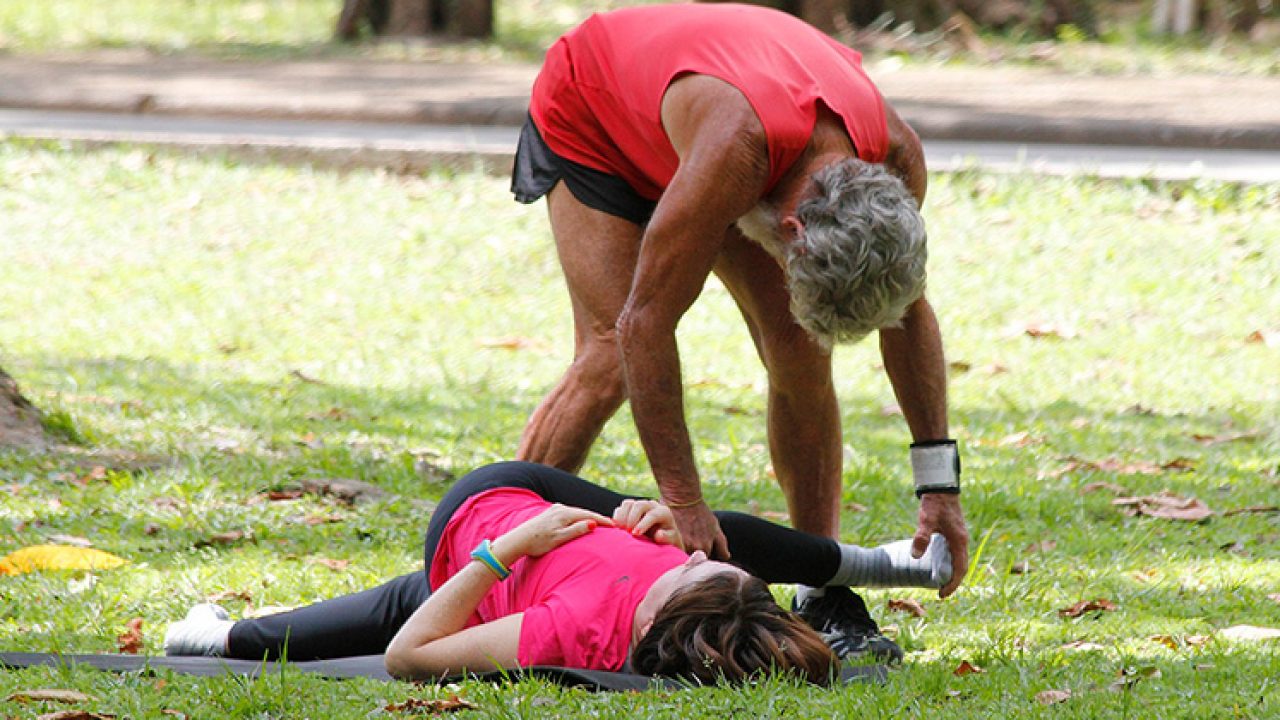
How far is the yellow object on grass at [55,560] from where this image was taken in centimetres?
Result: 525

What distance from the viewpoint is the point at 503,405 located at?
26.2 ft

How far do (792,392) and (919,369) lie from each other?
0.54m

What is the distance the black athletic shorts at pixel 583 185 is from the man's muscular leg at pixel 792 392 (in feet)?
0.94

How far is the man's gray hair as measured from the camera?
4.04 m

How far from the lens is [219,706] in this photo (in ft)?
12.3

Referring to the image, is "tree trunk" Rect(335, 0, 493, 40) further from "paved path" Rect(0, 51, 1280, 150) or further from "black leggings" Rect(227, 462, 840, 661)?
"black leggings" Rect(227, 462, 840, 661)

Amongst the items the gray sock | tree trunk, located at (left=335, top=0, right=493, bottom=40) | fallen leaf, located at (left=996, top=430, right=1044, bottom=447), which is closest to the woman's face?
the gray sock

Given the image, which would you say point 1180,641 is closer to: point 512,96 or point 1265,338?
point 1265,338

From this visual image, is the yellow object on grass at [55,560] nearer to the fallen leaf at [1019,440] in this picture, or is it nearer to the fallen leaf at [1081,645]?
the fallen leaf at [1081,645]

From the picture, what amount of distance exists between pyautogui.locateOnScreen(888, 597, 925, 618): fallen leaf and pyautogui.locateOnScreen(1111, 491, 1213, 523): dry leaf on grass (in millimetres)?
1422

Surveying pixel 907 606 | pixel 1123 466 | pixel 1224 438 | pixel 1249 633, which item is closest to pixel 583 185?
pixel 907 606

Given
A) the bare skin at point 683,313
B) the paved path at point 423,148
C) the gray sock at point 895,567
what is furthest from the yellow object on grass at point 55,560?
the paved path at point 423,148

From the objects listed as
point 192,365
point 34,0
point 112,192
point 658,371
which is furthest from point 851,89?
point 34,0

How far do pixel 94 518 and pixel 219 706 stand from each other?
229cm
